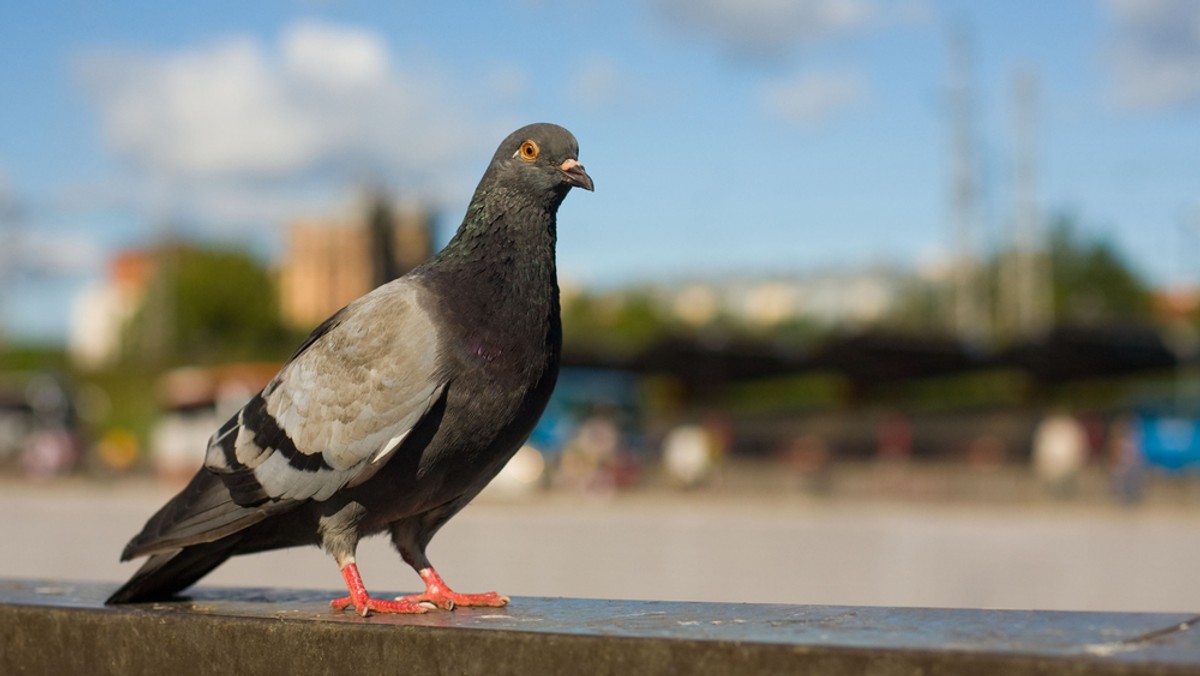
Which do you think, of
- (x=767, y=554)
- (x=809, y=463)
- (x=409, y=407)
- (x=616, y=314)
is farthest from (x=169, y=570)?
(x=616, y=314)

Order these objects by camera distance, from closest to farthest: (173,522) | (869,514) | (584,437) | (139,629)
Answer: (139,629) < (173,522) < (869,514) < (584,437)

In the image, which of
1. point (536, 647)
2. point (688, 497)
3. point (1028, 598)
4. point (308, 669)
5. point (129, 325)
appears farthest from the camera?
point (129, 325)

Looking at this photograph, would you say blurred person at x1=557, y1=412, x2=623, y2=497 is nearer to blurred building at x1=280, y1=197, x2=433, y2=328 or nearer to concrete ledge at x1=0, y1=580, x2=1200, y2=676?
blurred building at x1=280, y1=197, x2=433, y2=328

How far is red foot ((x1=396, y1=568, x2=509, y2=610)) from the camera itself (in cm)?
394

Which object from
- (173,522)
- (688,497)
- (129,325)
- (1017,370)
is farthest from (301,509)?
(129,325)

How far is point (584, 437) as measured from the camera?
31.0 meters

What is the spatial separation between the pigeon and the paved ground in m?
5.45

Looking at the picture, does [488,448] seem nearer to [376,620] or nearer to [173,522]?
[376,620]

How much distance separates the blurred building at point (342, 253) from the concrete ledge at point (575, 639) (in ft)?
32.5

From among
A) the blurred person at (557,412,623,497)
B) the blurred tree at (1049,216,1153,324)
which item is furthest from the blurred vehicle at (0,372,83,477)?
the blurred tree at (1049,216,1153,324)

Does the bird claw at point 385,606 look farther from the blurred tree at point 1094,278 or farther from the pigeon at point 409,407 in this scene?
the blurred tree at point 1094,278

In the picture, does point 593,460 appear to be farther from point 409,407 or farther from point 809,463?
point 409,407

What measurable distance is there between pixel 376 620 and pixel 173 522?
0.83 m

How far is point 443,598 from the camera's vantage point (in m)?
3.95
